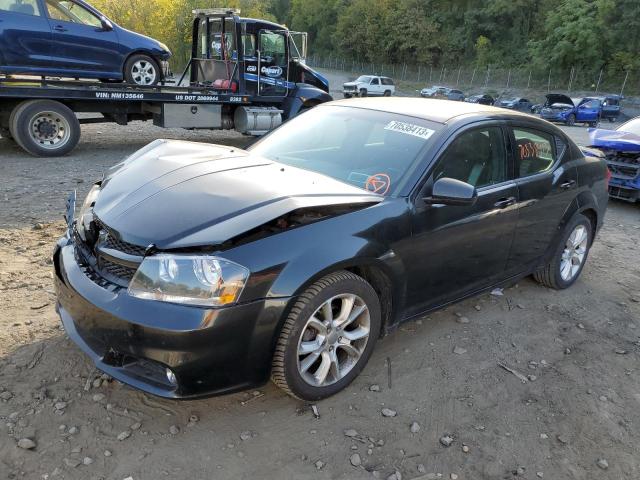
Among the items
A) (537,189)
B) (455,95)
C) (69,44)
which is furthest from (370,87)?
(537,189)

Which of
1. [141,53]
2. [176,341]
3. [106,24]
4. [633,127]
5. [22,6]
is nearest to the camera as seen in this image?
[176,341]

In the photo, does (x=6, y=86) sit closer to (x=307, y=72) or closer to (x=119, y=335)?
(x=307, y=72)

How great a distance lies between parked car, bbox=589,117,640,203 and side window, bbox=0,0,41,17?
9429mm

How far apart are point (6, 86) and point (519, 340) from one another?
837 centimetres

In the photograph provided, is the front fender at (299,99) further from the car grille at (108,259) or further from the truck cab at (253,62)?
the car grille at (108,259)

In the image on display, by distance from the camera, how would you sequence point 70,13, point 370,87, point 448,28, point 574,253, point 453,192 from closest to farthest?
point 453,192
point 574,253
point 70,13
point 370,87
point 448,28

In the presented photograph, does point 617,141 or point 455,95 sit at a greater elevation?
point 617,141

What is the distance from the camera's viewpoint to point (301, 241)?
271cm

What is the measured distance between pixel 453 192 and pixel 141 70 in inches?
355

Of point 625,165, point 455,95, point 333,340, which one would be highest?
point 625,165

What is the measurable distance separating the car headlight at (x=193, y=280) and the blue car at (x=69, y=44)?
8.16 meters

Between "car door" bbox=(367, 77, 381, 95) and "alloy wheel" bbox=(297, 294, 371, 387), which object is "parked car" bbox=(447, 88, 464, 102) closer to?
"car door" bbox=(367, 77, 381, 95)

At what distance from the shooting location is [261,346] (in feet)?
8.64

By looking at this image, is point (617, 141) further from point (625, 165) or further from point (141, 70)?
point (141, 70)
